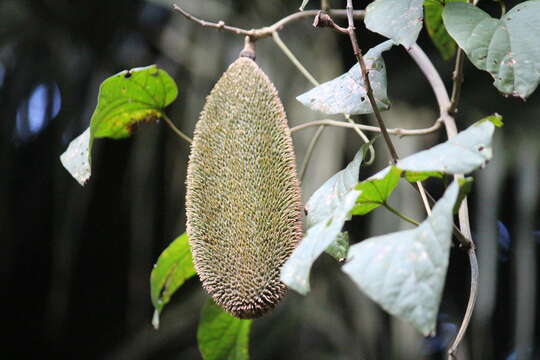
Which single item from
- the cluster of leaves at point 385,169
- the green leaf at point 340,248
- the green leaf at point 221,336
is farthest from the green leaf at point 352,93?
the green leaf at point 221,336

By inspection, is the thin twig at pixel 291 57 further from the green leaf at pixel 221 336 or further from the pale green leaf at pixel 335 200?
the green leaf at pixel 221 336

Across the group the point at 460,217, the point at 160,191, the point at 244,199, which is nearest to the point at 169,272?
the point at 244,199

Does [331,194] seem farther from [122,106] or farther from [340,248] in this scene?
[122,106]

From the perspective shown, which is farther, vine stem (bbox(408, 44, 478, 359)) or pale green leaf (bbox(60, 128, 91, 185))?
→ pale green leaf (bbox(60, 128, 91, 185))

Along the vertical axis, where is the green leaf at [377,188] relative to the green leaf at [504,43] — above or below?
below

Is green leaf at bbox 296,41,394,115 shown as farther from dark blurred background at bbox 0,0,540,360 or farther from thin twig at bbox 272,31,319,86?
dark blurred background at bbox 0,0,540,360

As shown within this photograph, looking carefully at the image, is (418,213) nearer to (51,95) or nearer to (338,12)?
(338,12)

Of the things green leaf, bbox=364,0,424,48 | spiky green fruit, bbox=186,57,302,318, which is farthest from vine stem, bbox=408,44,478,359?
spiky green fruit, bbox=186,57,302,318
